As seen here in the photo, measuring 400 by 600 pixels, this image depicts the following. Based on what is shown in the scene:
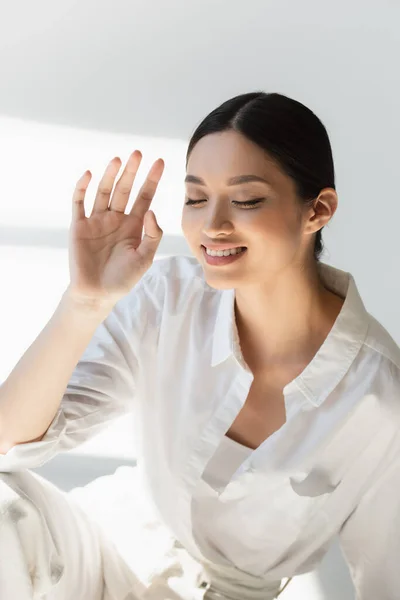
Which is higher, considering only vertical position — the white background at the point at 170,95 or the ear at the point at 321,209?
the white background at the point at 170,95

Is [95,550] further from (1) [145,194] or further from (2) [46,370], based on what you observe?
(1) [145,194]

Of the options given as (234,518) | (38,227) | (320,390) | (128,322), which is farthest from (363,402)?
(38,227)

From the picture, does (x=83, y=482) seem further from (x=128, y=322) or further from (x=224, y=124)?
(x=224, y=124)

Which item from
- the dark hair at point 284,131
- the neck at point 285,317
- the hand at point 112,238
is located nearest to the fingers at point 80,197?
the hand at point 112,238

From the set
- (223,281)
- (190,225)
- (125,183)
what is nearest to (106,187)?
(125,183)

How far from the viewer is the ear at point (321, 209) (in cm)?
181

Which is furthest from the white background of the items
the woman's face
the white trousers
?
the woman's face

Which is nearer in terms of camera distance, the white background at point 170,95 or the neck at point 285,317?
the neck at point 285,317

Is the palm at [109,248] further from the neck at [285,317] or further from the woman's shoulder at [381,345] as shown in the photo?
the woman's shoulder at [381,345]

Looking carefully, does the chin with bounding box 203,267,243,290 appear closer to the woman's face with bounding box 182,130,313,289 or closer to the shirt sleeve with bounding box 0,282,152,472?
the woman's face with bounding box 182,130,313,289

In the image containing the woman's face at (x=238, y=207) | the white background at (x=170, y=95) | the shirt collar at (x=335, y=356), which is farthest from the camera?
the white background at (x=170, y=95)

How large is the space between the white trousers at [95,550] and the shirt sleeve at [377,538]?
216 millimetres

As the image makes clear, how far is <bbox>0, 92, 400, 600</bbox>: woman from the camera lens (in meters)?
1.75

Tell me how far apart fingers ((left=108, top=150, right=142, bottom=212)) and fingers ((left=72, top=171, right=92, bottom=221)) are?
64 mm
